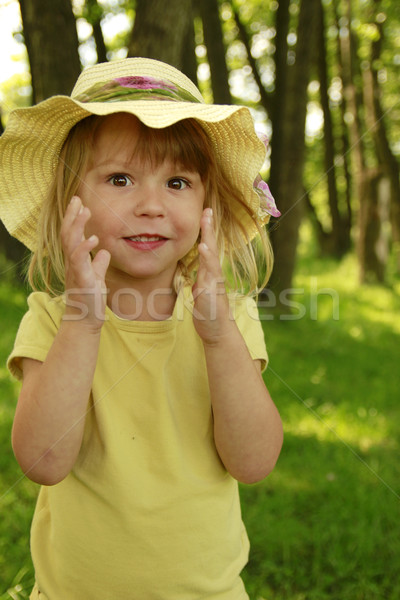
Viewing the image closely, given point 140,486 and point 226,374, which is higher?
point 226,374

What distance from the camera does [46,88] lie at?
4570 mm

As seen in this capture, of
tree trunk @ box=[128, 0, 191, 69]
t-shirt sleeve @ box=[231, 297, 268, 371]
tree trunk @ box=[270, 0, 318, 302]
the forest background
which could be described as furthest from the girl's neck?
tree trunk @ box=[270, 0, 318, 302]

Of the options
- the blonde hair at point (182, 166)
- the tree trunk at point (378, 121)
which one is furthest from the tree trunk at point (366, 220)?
the blonde hair at point (182, 166)

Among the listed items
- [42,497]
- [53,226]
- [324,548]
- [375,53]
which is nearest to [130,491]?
[42,497]

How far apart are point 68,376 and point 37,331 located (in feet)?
0.86

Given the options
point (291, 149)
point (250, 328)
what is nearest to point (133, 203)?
point (250, 328)

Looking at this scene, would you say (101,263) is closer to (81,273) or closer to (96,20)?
(81,273)

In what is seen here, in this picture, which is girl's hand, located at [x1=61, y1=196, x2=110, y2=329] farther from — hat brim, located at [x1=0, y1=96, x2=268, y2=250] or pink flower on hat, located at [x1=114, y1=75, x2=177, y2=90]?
pink flower on hat, located at [x1=114, y1=75, x2=177, y2=90]

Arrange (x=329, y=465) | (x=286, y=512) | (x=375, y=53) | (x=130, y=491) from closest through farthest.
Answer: (x=130, y=491), (x=286, y=512), (x=329, y=465), (x=375, y=53)

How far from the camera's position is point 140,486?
5.22 ft

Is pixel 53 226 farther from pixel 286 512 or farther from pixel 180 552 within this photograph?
pixel 286 512

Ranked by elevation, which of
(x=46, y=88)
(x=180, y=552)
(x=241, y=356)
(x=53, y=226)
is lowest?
(x=180, y=552)

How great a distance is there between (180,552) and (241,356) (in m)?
0.56

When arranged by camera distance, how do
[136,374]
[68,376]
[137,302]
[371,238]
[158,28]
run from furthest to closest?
[371,238]
[158,28]
[137,302]
[136,374]
[68,376]
